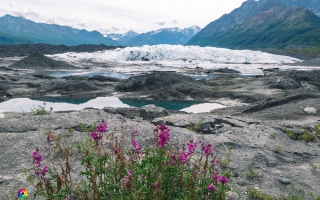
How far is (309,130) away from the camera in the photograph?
460 inches

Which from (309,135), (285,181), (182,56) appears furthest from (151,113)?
(182,56)

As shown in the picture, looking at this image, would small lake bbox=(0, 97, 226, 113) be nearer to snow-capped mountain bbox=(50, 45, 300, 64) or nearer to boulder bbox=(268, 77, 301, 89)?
boulder bbox=(268, 77, 301, 89)

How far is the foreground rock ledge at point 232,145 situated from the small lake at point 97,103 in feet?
45.0

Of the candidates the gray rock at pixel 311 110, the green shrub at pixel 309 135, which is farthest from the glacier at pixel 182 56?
the green shrub at pixel 309 135

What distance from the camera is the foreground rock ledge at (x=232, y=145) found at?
22.0ft

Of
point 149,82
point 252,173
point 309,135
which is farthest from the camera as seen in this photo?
point 149,82

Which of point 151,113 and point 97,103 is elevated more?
point 151,113

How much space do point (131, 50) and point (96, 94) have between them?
97227 mm

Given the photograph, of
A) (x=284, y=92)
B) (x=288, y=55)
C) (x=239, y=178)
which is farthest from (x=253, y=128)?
(x=288, y=55)

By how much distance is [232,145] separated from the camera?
941cm

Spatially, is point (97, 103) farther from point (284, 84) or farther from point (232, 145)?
point (284, 84)

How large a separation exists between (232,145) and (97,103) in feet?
66.4

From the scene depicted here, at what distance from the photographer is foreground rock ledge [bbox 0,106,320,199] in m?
6.71

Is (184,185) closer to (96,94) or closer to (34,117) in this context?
(34,117)
